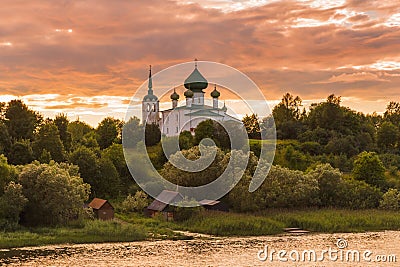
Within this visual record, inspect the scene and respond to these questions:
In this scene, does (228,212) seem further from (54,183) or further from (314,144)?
(314,144)

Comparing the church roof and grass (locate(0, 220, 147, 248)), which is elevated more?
the church roof

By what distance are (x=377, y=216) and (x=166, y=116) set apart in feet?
94.0

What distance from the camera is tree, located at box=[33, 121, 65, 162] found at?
43.8m

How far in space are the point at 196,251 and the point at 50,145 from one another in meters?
20.8

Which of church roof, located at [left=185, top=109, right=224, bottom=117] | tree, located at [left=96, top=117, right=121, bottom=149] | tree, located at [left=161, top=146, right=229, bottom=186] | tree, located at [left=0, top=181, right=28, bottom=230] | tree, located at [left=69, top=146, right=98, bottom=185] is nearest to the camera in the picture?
tree, located at [left=0, top=181, right=28, bottom=230]

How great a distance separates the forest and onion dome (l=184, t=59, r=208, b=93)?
592 centimetres

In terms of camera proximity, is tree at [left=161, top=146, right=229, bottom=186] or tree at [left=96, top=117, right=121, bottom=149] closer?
tree at [left=161, top=146, right=229, bottom=186]

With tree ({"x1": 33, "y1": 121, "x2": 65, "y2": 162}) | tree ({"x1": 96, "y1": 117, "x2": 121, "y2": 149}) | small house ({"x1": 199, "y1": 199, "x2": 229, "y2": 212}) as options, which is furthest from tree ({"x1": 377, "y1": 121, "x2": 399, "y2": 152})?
tree ({"x1": 33, "y1": 121, "x2": 65, "y2": 162})

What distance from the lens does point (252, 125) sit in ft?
220

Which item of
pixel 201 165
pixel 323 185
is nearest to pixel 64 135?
Answer: pixel 201 165

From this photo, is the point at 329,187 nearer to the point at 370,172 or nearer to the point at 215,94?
the point at 370,172

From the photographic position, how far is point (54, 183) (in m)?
30.7

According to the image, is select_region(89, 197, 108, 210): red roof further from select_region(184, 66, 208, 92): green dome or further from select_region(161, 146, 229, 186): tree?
select_region(184, 66, 208, 92): green dome

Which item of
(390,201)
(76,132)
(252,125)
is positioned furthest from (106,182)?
(252,125)
